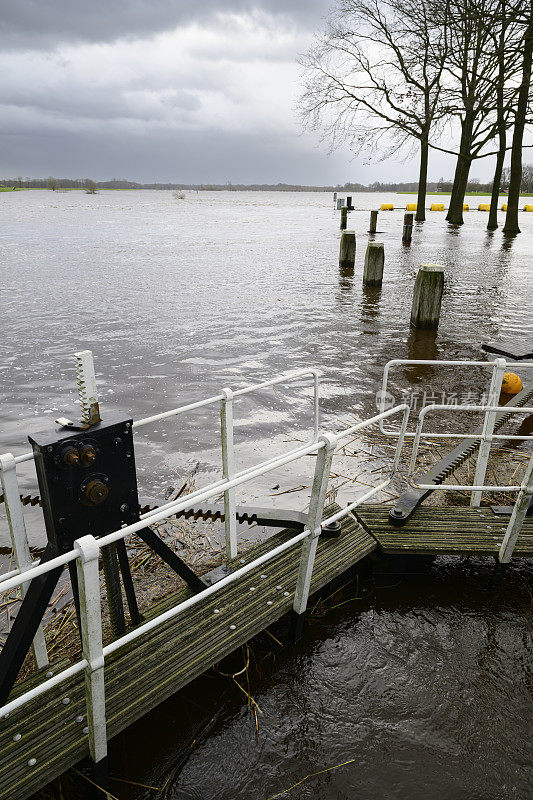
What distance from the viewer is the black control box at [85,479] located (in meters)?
2.48

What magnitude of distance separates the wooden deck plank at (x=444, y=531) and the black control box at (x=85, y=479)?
2.13m

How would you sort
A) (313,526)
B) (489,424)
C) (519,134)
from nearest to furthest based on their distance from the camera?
(313,526) → (489,424) → (519,134)

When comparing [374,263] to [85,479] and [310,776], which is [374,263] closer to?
[85,479]

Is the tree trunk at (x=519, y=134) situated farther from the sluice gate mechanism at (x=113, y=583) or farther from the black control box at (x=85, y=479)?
the black control box at (x=85, y=479)

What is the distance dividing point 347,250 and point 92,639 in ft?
62.7

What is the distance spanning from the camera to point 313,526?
3285 millimetres

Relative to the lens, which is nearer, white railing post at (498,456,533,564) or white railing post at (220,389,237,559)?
white railing post at (220,389,237,559)

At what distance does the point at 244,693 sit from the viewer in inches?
123

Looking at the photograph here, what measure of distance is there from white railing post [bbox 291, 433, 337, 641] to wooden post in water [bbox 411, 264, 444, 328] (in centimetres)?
908

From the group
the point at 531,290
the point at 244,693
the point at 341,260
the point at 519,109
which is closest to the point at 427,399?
the point at 244,693

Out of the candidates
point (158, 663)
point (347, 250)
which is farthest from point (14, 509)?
point (347, 250)

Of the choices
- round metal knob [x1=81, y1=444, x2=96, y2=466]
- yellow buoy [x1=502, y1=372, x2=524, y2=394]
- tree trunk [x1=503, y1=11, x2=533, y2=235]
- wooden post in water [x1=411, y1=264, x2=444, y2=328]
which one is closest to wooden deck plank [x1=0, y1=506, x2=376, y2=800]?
round metal knob [x1=81, y1=444, x2=96, y2=466]

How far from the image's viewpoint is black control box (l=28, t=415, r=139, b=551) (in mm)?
2482

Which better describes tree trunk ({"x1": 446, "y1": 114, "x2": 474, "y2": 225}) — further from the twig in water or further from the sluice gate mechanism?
the twig in water
